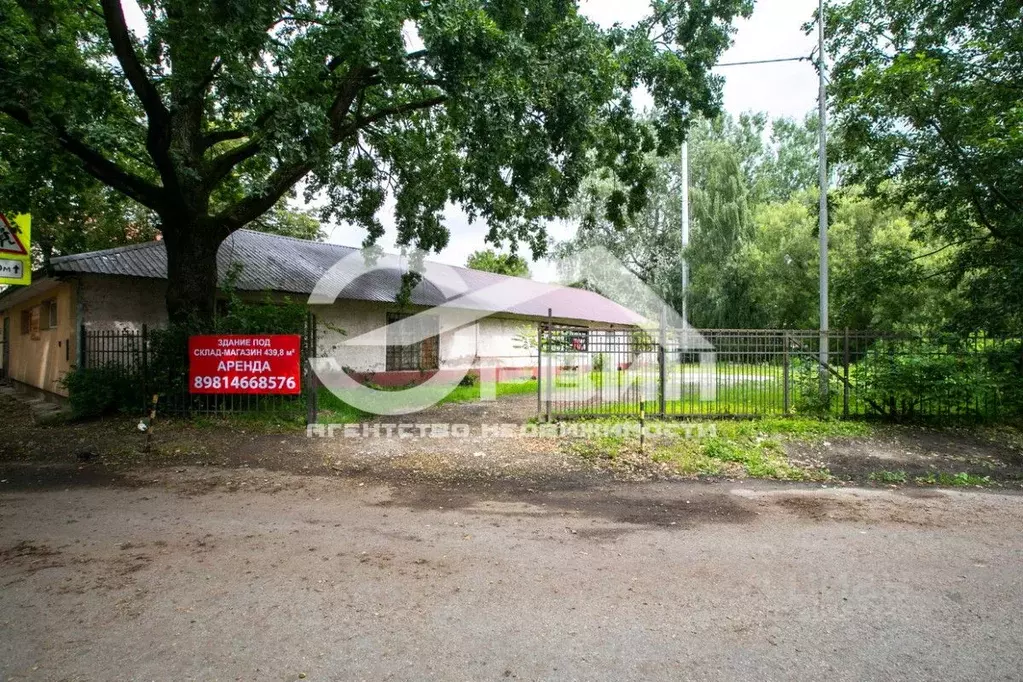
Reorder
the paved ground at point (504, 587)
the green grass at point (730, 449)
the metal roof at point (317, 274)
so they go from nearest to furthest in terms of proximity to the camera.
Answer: the paved ground at point (504, 587)
the green grass at point (730, 449)
the metal roof at point (317, 274)

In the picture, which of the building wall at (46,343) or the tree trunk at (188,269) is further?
the building wall at (46,343)

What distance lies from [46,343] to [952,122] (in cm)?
2172

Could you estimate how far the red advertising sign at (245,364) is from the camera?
10.6 m

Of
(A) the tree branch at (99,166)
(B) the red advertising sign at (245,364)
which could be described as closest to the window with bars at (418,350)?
(B) the red advertising sign at (245,364)

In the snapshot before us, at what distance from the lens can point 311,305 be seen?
Result: 16750mm

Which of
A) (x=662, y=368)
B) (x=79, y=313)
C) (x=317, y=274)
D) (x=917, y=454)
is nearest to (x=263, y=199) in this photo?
(x=79, y=313)

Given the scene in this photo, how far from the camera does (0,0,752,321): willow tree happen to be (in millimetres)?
8398

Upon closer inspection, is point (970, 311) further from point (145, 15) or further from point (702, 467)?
point (145, 15)

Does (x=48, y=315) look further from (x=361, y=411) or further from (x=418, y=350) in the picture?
(x=418, y=350)

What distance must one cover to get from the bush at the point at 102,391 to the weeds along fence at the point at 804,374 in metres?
8.23

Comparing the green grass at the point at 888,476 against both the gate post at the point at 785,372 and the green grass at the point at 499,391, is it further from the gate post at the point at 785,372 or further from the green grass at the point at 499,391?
the green grass at the point at 499,391

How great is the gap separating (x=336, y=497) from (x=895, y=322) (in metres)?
25.4

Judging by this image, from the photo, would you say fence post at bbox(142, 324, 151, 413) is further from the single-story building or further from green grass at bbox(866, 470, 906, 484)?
green grass at bbox(866, 470, 906, 484)

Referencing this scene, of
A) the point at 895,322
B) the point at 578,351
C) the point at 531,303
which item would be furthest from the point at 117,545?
the point at 895,322
